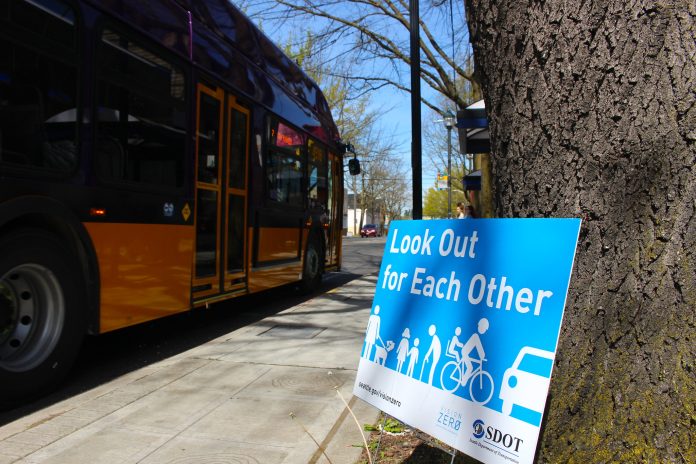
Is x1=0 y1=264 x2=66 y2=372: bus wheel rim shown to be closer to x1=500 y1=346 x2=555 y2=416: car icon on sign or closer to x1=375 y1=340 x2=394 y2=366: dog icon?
x1=375 y1=340 x2=394 y2=366: dog icon

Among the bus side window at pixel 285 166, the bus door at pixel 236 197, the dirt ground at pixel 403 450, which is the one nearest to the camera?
the dirt ground at pixel 403 450

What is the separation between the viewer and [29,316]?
390 cm

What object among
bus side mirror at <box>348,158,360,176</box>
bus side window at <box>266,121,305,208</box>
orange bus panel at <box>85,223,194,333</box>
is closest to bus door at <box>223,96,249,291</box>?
bus side window at <box>266,121,305,208</box>

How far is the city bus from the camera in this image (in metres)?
3.72

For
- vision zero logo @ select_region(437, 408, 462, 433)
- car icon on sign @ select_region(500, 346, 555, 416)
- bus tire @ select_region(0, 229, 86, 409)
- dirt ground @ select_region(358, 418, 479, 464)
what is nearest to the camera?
car icon on sign @ select_region(500, 346, 555, 416)

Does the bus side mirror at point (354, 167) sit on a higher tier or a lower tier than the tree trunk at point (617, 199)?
higher

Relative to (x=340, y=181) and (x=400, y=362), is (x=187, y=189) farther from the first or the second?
(x=340, y=181)

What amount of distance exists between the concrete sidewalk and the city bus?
0.49m

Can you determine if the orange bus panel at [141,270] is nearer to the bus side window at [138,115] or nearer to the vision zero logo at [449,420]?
the bus side window at [138,115]

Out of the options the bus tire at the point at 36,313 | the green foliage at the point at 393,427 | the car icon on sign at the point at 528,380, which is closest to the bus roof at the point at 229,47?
the bus tire at the point at 36,313

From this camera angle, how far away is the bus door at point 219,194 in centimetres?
584

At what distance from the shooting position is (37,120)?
3.77 m

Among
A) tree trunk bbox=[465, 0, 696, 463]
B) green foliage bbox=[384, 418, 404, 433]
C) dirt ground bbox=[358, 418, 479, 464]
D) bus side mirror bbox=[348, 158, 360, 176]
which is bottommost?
green foliage bbox=[384, 418, 404, 433]

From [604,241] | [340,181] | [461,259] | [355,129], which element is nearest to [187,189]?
[461,259]
